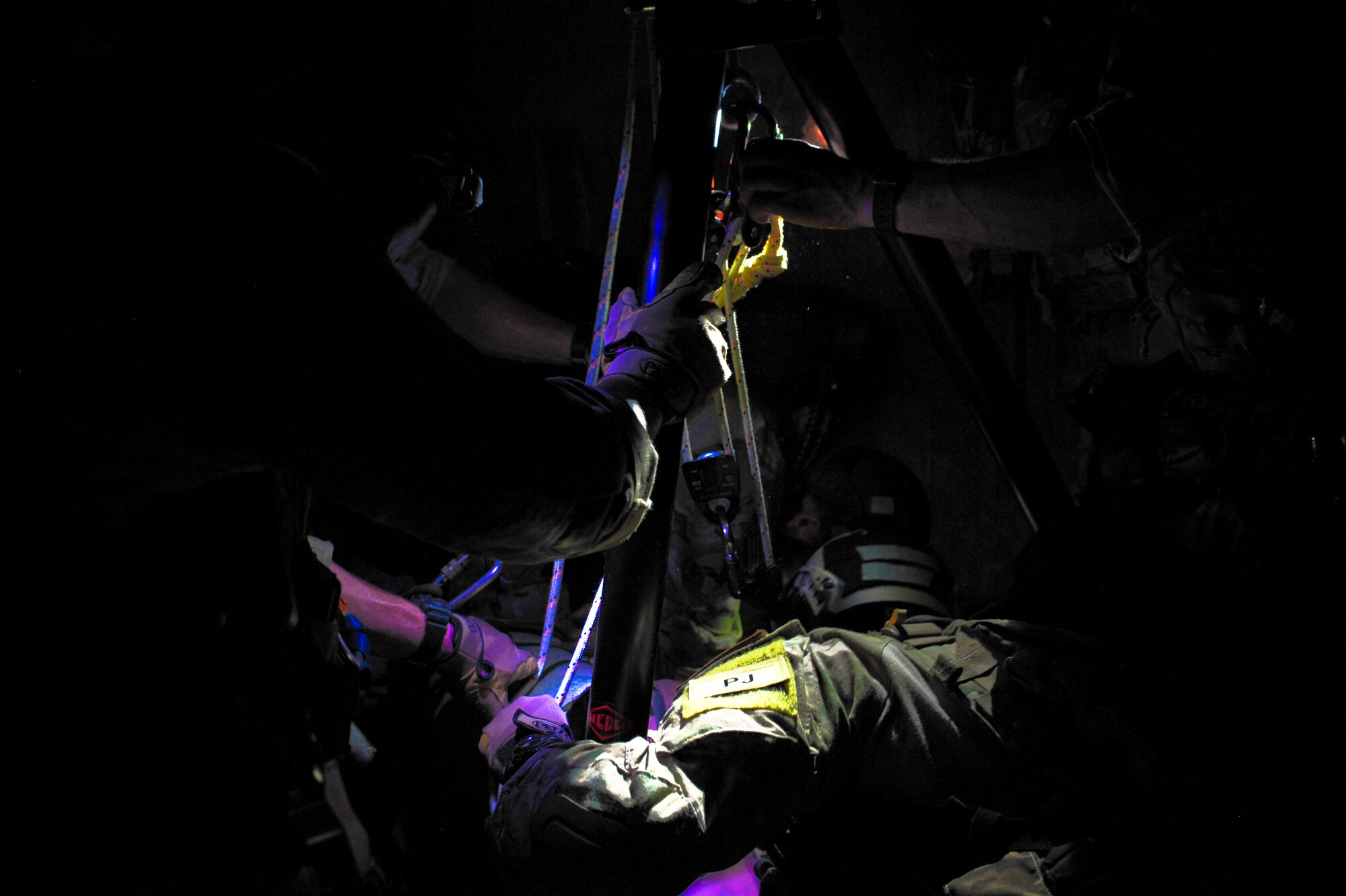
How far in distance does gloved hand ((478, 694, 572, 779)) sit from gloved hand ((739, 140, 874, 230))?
4.63 feet

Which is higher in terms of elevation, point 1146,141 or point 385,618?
point 1146,141

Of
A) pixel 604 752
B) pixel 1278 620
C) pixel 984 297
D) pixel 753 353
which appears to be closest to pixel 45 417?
pixel 604 752

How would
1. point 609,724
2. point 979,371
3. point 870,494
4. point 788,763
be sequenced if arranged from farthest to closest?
point 870,494
point 979,371
point 609,724
point 788,763

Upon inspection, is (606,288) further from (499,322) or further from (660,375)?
(499,322)

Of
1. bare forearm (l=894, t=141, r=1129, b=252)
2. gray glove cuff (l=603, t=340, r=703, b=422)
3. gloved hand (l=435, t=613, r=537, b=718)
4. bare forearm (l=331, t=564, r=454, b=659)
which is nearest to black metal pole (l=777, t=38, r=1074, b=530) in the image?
bare forearm (l=894, t=141, r=1129, b=252)

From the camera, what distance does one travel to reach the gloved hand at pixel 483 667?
2.65 metres

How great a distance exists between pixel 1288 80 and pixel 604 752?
2354mm

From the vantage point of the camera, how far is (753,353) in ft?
11.4

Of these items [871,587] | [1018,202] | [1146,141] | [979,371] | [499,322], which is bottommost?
[871,587]

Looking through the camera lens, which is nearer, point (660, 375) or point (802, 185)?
point (660, 375)

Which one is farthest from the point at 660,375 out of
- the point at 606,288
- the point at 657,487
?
the point at 606,288

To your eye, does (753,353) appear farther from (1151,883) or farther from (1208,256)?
(1151,883)

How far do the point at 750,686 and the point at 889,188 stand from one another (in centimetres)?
141

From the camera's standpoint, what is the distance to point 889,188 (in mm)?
2000
